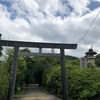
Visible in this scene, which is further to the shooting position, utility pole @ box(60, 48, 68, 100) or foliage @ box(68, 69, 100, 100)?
utility pole @ box(60, 48, 68, 100)

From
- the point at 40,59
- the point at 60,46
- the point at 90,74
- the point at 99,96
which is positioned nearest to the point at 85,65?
the point at 90,74

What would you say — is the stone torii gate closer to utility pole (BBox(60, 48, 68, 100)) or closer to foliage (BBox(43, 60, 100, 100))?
utility pole (BBox(60, 48, 68, 100))

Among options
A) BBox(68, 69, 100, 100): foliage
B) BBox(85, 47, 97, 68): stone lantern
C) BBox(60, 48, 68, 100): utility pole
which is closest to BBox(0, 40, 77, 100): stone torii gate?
BBox(60, 48, 68, 100): utility pole

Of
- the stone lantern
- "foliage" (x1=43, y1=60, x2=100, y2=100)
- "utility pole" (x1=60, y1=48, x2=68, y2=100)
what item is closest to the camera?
"foliage" (x1=43, y1=60, x2=100, y2=100)

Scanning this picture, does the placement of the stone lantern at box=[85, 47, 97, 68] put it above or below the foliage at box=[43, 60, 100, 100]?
above

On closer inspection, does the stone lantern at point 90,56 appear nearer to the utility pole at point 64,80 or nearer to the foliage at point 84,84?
the foliage at point 84,84

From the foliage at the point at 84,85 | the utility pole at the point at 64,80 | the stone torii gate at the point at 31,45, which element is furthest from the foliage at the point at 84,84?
the stone torii gate at the point at 31,45

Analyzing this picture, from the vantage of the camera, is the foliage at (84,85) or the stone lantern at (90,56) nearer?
the foliage at (84,85)

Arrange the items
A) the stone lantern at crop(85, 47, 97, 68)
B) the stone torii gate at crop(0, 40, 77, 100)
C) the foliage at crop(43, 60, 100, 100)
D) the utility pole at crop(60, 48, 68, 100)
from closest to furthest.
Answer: the foliage at crop(43, 60, 100, 100)
the stone torii gate at crop(0, 40, 77, 100)
the utility pole at crop(60, 48, 68, 100)
the stone lantern at crop(85, 47, 97, 68)

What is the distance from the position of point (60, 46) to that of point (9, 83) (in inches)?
194

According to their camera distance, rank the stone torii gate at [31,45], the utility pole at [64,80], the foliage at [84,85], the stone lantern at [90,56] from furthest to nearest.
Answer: the stone lantern at [90,56] < the utility pole at [64,80] < the stone torii gate at [31,45] < the foliage at [84,85]

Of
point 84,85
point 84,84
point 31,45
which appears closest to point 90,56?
point 84,84

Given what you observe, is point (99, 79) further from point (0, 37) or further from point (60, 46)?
point (0, 37)

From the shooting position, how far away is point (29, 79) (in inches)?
1877
